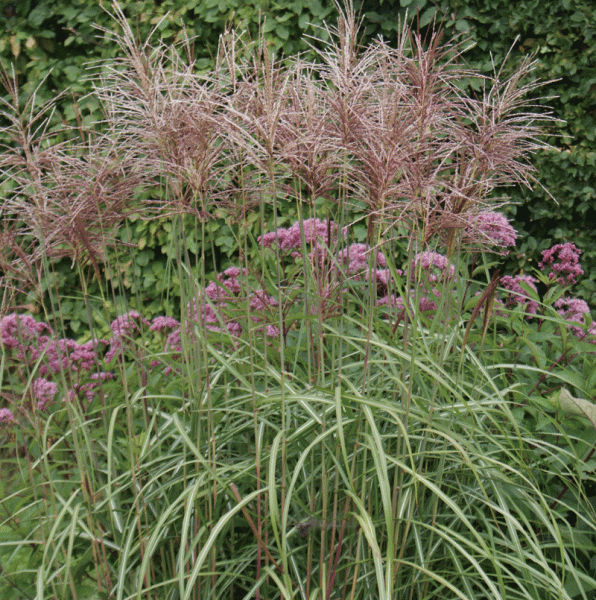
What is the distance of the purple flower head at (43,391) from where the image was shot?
8.93 ft

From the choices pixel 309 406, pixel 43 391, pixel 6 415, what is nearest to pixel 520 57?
pixel 309 406

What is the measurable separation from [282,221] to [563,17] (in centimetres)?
224

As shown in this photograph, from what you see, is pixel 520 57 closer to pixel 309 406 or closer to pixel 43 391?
pixel 309 406

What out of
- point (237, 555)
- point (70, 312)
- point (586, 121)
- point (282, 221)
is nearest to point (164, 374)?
point (237, 555)

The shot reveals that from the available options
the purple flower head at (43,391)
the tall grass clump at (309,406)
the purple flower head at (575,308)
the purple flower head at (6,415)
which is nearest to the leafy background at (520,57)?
the purple flower head at (575,308)

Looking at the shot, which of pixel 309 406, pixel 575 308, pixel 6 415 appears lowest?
pixel 6 415

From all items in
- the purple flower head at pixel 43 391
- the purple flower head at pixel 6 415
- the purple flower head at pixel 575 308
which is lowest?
the purple flower head at pixel 6 415

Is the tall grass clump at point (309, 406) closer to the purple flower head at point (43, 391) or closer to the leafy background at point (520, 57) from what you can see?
the purple flower head at point (43, 391)

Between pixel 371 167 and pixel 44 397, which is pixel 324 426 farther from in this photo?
pixel 44 397

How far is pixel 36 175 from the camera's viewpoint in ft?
6.08

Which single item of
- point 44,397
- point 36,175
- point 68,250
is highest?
point 36,175

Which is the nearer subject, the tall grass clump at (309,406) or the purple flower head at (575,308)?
the tall grass clump at (309,406)

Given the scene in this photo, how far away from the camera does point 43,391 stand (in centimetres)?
278

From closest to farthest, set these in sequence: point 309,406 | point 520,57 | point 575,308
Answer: point 309,406 → point 575,308 → point 520,57
